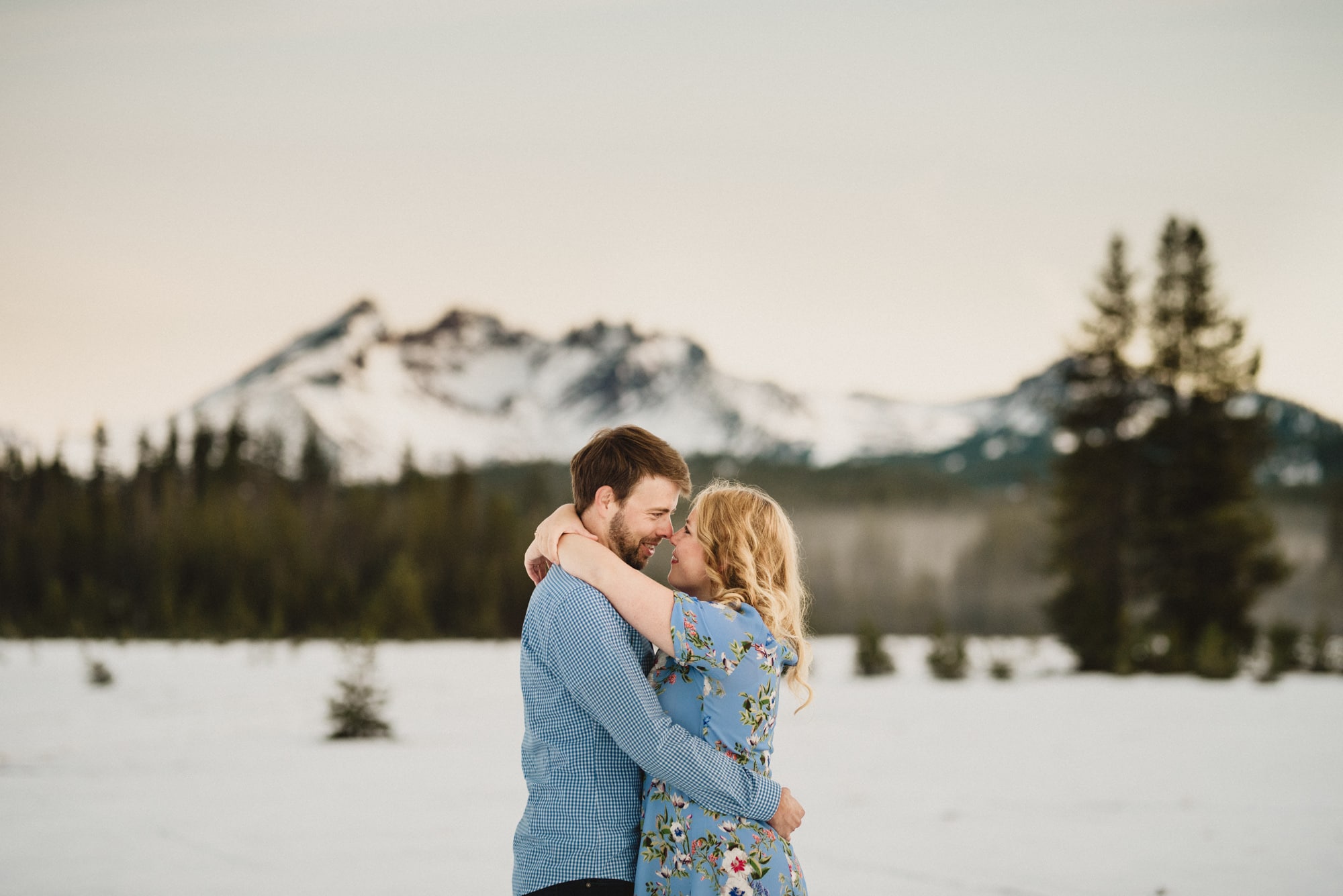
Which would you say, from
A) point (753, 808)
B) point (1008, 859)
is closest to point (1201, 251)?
point (1008, 859)

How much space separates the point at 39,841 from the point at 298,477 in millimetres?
69854

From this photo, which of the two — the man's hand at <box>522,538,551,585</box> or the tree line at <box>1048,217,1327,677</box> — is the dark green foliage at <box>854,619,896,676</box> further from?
the man's hand at <box>522,538,551,585</box>

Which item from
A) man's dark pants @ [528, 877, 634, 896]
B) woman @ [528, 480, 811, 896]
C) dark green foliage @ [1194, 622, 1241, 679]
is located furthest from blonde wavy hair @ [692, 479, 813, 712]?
dark green foliage @ [1194, 622, 1241, 679]

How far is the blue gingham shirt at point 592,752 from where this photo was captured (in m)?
2.64

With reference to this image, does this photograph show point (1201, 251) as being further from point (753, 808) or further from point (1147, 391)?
point (753, 808)

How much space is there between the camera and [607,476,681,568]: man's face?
2873 millimetres

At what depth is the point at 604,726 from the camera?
272cm

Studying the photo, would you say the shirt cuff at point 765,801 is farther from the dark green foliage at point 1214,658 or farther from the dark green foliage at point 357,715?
the dark green foliage at point 1214,658

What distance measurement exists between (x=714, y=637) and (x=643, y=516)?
35 cm

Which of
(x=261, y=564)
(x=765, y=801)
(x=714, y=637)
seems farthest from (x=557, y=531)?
(x=261, y=564)

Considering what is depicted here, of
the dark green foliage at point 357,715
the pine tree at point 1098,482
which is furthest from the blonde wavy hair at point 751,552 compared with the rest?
the pine tree at point 1098,482

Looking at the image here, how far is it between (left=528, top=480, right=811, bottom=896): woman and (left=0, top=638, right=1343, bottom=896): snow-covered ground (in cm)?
463

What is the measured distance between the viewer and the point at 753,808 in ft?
9.20

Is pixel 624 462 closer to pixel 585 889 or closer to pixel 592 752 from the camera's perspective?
pixel 592 752
